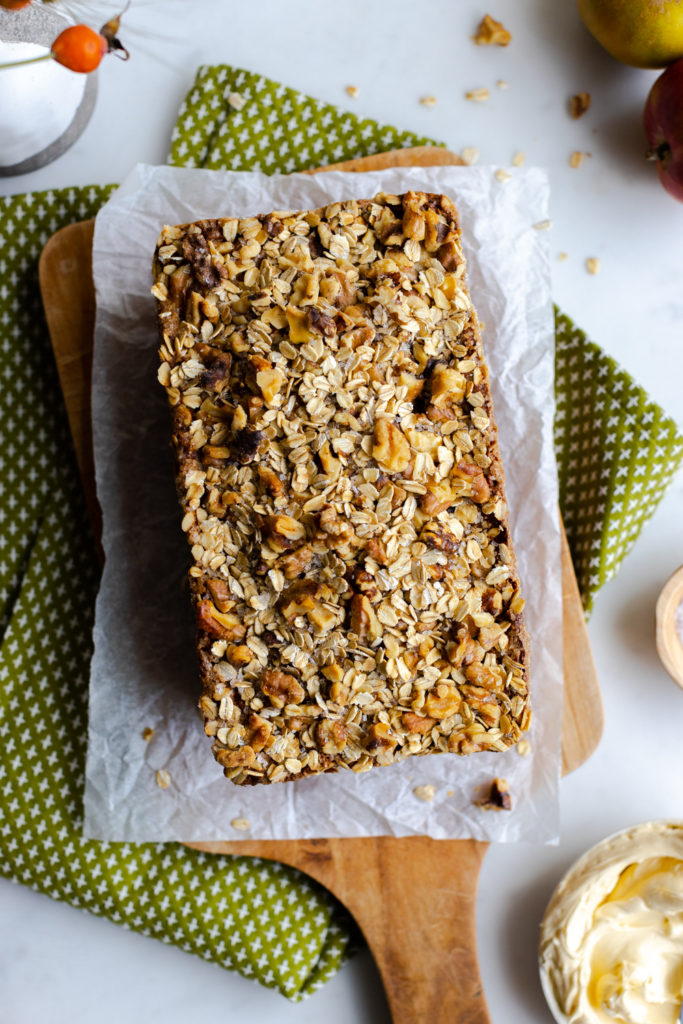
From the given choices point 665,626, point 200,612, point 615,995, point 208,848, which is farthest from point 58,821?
point 665,626

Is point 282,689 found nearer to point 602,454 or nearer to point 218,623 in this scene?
point 218,623

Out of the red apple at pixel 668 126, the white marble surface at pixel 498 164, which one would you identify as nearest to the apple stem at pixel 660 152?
the red apple at pixel 668 126

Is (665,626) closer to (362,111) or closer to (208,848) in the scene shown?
(208,848)

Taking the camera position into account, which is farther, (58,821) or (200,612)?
(58,821)

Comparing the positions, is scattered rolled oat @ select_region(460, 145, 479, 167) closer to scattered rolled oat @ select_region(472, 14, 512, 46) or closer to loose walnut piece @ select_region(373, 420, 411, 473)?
scattered rolled oat @ select_region(472, 14, 512, 46)

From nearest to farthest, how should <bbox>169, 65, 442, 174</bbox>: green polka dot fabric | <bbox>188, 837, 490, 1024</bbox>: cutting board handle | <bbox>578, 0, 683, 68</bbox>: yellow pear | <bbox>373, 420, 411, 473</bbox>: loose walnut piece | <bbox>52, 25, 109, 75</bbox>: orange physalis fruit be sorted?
<bbox>52, 25, 109, 75</bbox>: orange physalis fruit
<bbox>373, 420, 411, 473</bbox>: loose walnut piece
<bbox>578, 0, 683, 68</bbox>: yellow pear
<bbox>188, 837, 490, 1024</bbox>: cutting board handle
<bbox>169, 65, 442, 174</bbox>: green polka dot fabric

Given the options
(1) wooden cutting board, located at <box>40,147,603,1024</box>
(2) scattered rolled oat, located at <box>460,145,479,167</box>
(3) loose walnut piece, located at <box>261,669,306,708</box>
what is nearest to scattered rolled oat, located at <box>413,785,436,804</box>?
(1) wooden cutting board, located at <box>40,147,603,1024</box>

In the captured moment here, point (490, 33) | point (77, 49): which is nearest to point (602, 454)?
point (490, 33)
